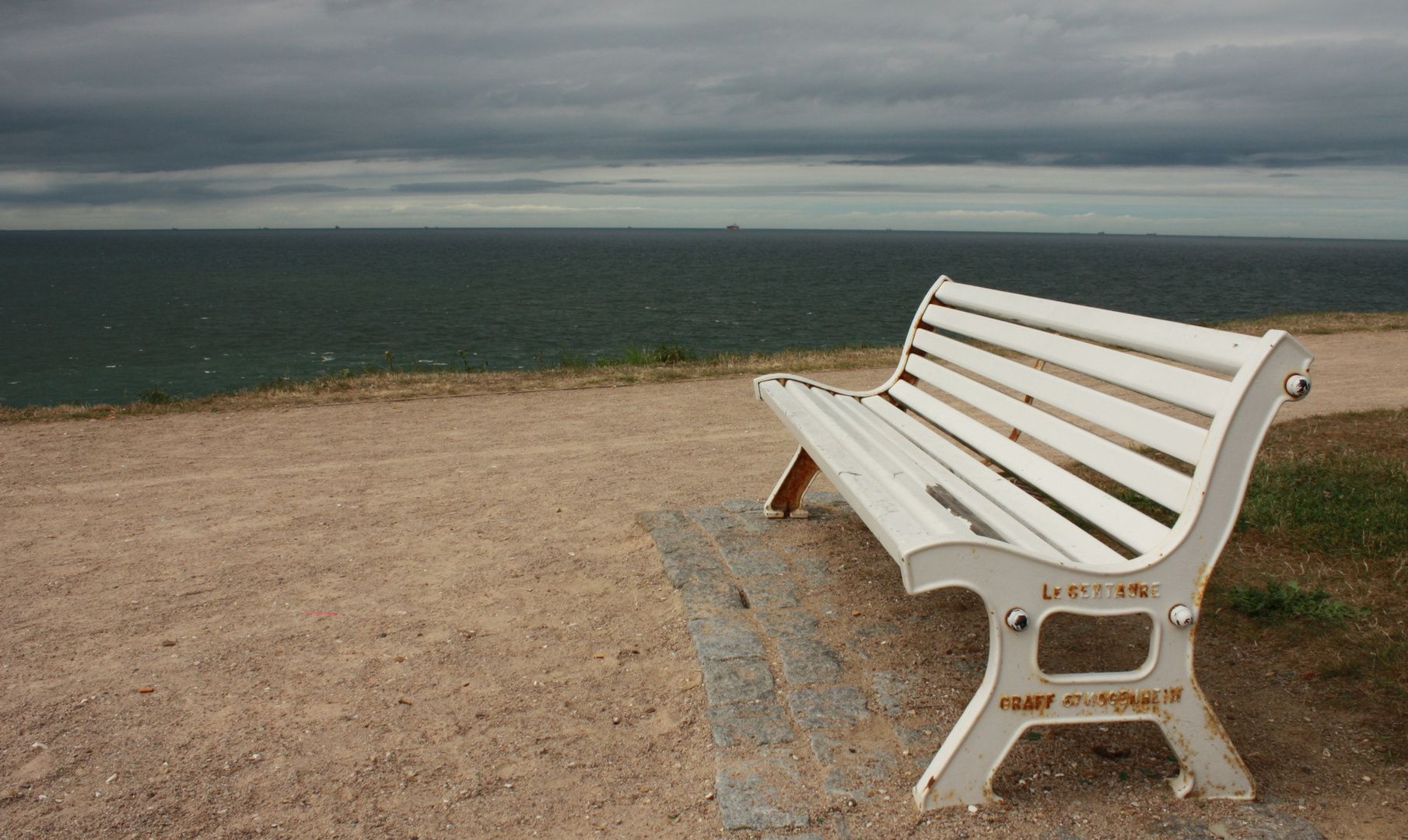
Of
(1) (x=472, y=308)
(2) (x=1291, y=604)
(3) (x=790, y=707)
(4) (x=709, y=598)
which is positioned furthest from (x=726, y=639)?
(1) (x=472, y=308)

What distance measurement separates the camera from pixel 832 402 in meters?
4.38

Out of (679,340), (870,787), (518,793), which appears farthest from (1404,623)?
(679,340)

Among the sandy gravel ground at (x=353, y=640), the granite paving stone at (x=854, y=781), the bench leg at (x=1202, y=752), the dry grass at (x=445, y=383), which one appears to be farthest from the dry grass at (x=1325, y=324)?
the granite paving stone at (x=854, y=781)

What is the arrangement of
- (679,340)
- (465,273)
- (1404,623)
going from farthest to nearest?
(465,273)
(679,340)
(1404,623)

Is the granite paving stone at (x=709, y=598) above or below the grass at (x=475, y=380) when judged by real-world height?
Answer: below

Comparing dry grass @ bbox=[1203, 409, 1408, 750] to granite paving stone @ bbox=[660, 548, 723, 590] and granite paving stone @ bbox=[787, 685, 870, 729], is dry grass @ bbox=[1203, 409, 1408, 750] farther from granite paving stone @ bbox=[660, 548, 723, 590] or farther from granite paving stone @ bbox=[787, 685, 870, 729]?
granite paving stone @ bbox=[660, 548, 723, 590]

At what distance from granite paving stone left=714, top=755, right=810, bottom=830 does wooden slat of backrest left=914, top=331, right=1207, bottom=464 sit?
52.5 inches

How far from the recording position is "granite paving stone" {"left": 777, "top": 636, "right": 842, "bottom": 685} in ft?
10.2

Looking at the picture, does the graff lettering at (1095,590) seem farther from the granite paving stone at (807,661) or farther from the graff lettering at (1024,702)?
the granite paving stone at (807,661)

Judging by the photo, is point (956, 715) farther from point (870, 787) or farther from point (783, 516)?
point (783, 516)

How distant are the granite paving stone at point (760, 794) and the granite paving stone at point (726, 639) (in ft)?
2.07

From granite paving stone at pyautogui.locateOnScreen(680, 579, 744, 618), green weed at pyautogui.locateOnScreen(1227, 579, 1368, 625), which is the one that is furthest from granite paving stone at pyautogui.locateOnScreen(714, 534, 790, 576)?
green weed at pyautogui.locateOnScreen(1227, 579, 1368, 625)

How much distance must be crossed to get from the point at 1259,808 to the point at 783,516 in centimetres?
264

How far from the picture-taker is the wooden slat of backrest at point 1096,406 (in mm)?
2396
